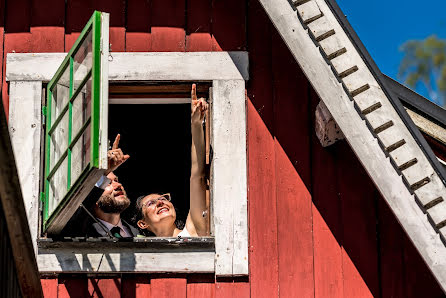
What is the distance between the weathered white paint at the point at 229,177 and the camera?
7.63 m

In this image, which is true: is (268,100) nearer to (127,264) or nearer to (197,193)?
(197,193)

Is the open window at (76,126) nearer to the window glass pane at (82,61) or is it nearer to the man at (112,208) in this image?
the window glass pane at (82,61)

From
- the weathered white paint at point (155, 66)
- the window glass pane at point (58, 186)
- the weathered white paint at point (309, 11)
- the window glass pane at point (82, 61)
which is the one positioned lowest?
the window glass pane at point (58, 186)

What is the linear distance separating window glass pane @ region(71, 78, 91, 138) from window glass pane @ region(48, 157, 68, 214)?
22 cm

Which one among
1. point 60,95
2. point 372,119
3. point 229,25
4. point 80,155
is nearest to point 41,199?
point 60,95

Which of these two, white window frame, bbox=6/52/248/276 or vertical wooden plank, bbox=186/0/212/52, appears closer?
white window frame, bbox=6/52/248/276

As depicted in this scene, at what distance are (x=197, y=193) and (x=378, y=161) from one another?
1.42 metres

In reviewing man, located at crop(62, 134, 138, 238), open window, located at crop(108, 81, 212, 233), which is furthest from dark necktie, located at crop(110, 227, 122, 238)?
open window, located at crop(108, 81, 212, 233)

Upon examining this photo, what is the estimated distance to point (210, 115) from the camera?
26.3ft

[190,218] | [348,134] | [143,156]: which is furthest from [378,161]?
[143,156]

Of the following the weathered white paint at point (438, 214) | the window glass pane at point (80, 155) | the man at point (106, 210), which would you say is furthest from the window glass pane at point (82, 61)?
the weathered white paint at point (438, 214)

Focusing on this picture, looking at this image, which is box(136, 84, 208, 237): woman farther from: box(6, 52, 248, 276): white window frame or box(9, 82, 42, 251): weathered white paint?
box(9, 82, 42, 251): weathered white paint

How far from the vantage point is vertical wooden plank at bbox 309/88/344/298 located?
25.1ft

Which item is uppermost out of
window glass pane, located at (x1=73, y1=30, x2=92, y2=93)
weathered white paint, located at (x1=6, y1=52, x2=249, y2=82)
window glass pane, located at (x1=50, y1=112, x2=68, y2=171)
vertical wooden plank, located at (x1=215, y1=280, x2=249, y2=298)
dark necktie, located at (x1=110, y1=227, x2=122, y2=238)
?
weathered white paint, located at (x1=6, y1=52, x2=249, y2=82)
